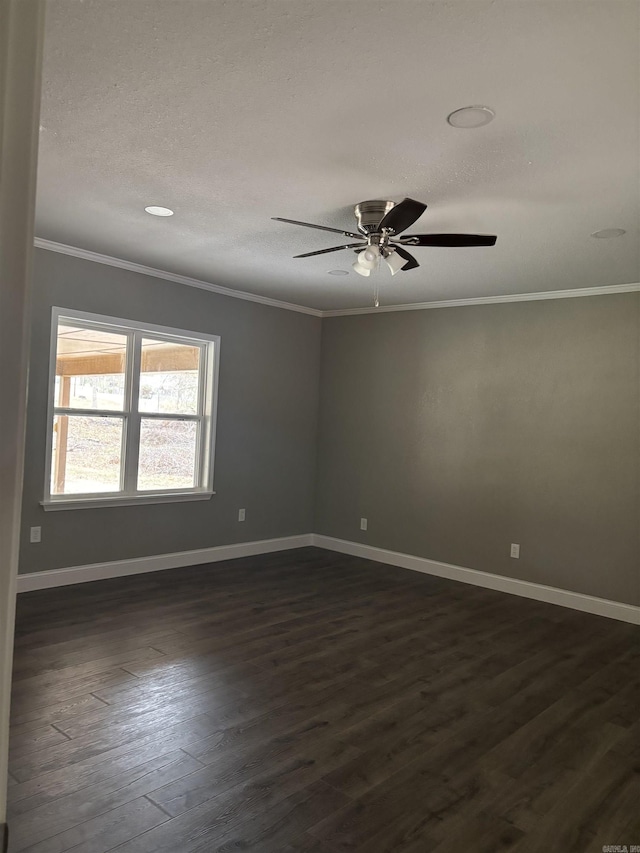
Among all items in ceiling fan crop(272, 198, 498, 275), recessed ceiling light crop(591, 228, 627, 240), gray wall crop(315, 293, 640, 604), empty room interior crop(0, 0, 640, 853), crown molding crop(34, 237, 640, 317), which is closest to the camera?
empty room interior crop(0, 0, 640, 853)

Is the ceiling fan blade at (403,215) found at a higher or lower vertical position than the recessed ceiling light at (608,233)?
lower

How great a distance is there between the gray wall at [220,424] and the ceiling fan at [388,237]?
7.05ft

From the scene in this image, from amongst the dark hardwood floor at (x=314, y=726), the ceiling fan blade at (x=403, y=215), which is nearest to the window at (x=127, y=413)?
the dark hardwood floor at (x=314, y=726)

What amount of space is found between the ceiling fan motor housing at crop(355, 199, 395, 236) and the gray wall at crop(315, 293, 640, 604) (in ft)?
8.03

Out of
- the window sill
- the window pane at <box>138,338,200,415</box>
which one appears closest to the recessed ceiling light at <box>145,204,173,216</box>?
the window pane at <box>138,338,200,415</box>

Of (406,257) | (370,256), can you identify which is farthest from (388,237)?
(406,257)

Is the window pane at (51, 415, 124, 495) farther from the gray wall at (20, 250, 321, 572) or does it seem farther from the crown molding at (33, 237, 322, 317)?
the crown molding at (33, 237, 322, 317)

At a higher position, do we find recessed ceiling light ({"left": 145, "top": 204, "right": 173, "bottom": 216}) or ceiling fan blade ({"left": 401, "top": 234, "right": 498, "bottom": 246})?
recessed ceiling light ({"left": 145, "top": 204, "right": 173, "bottom": 216})

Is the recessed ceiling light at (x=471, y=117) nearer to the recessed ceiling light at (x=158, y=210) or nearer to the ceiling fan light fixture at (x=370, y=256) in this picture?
the ceiling fan light fixture at (x=370, y=256)

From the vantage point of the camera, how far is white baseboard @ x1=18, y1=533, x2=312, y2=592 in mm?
4637

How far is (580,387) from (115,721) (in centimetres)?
415

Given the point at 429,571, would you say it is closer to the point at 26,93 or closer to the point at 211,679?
the point at 211,679

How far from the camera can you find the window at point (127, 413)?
4.75m

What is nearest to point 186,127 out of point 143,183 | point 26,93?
Answer: point 143,183
